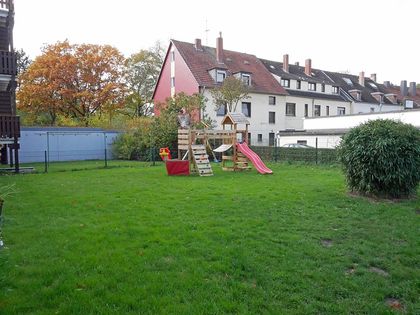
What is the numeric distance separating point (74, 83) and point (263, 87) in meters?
19.3

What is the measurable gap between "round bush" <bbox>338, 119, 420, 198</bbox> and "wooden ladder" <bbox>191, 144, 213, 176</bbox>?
678 cm

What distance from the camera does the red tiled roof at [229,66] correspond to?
35750mm

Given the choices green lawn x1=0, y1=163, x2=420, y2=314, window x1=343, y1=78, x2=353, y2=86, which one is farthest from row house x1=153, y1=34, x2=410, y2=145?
green lawn x1=0, y1=163, x2=420, y2=314

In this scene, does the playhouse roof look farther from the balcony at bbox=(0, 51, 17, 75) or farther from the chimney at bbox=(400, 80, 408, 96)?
the chimney at bbox=(400, 80, 408, 96)

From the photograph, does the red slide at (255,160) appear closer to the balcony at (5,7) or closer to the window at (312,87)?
the balcony at (5,7)

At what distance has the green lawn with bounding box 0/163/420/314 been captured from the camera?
12.5 feet

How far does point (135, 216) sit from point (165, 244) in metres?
2.00

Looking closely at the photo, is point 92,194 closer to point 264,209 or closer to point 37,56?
A: point 264,209

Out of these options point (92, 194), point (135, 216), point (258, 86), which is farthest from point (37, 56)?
point (135, 216)

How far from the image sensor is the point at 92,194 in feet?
33.2

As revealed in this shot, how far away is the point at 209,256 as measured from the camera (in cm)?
509

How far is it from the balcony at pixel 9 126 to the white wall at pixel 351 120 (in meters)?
21.4

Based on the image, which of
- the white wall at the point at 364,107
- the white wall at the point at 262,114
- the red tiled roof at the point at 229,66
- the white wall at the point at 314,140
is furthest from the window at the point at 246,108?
the white wall at the point at 364,107

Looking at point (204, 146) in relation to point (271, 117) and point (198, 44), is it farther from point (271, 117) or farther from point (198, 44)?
point (271, 117)
